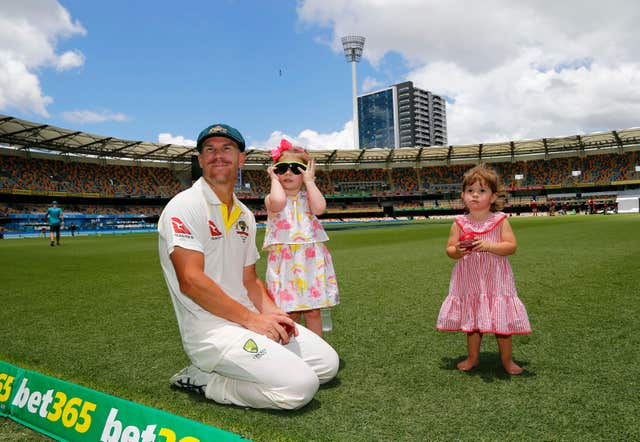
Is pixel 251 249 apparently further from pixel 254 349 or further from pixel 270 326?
pixel 254 349

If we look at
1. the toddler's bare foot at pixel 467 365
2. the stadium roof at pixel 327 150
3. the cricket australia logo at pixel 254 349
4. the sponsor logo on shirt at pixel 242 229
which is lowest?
the toddler's bare foot at pixel 467 365

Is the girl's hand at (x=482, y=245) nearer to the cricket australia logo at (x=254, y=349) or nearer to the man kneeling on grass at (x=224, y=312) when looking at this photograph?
the man kneeling on grass at (x=224, y=312)

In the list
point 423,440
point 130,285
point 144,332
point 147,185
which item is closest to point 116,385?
point 144,332

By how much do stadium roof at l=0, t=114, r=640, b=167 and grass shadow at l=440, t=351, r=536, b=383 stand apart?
3837 cm

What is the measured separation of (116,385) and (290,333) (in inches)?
49.6

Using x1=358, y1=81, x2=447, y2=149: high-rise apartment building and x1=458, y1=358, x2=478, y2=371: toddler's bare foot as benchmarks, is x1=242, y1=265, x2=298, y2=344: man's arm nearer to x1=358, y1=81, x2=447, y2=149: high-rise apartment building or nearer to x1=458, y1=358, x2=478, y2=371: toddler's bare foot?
x1=458, y1=358, x2=478, y2=371: toddler's bare foot

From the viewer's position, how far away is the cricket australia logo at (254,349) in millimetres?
2367

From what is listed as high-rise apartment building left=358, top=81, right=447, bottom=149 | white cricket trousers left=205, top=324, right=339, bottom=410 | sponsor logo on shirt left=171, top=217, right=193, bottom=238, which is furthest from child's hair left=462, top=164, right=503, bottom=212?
high-rise apartment building left=358, top=81, right=447, bottom=149

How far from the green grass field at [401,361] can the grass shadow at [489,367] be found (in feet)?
0.06

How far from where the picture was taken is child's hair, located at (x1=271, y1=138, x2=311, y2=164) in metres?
3.64

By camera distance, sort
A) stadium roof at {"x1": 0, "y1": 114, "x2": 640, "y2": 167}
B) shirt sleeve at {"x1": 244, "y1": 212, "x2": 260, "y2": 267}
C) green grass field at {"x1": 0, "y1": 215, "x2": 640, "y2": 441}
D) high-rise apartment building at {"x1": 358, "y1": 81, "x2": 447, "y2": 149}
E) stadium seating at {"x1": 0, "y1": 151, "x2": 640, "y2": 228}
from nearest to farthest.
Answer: green grass field at {"x1": 0, "y1": 215, "x2": 640, "y2": 441} < shirt sleeve at {"x1": 244, "y1": 212, "x2": 260, "y2": 267} < stadium roof at {"x1": 0, "y1": 114, "x2": 640, "y2": 167} < stadium seating at {"x1": 0, "y1": 151, "x2": 640, "y2": 228} < high-rise apartment building at {"x1": 358, "y1": 81, "x2": 447, "y2": 149}

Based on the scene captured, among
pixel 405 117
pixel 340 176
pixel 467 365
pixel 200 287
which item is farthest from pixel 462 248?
pixel 405 117

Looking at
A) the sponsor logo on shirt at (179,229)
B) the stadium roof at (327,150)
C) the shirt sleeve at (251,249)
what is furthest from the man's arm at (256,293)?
the stadium roof at (327,150)

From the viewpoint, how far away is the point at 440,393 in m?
2.60
